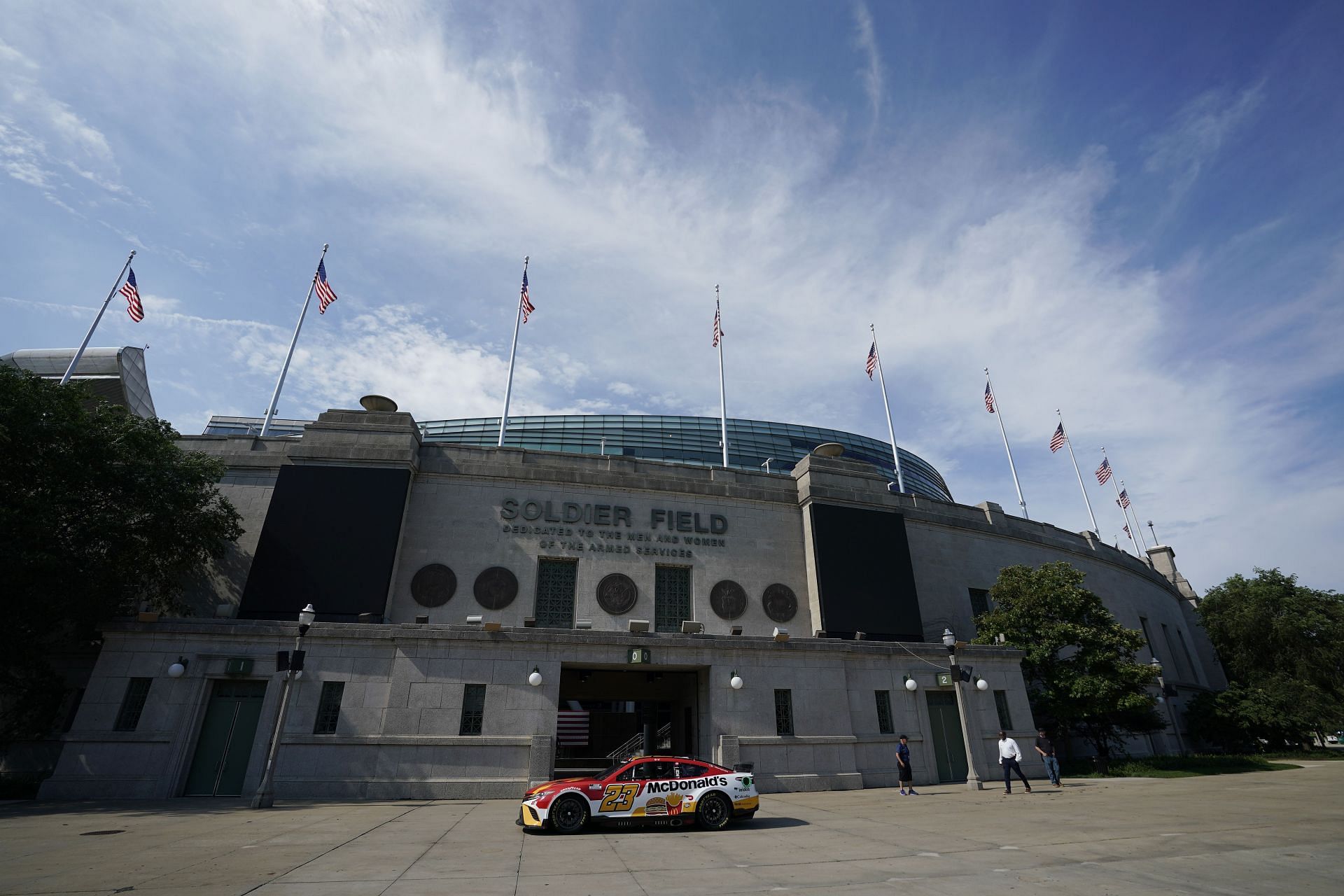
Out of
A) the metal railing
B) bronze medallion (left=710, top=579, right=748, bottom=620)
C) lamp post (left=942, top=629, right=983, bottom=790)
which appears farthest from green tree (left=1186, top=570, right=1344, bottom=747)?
the metal railing

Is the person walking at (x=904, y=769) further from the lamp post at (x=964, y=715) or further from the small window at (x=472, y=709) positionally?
the small window at (x=472, y=709)

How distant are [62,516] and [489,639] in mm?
14750

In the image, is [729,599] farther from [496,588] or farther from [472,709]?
[472,709]

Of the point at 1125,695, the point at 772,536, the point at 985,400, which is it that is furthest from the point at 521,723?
the point at 985,400

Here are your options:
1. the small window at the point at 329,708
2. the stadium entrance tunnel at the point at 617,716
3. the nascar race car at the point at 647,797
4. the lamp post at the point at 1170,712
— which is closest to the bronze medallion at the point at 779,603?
the stadium entrance tunnel at the point at 617,716

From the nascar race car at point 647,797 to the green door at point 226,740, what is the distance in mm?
12709

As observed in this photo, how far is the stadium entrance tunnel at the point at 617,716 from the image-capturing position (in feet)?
94.6

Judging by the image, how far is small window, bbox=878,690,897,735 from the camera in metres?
24.9

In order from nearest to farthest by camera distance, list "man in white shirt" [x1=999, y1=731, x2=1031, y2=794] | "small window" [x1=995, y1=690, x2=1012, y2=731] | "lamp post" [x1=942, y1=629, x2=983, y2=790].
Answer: "man in white shirt" [x1=999, y1=731, x2=1031, y2=794] → "lamp post" [x1=942, y1=629, x2=983, y2=790] → "small window" [x1=995, y1=690, x2=1012, y2=731]

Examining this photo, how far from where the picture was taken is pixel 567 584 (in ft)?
95.5

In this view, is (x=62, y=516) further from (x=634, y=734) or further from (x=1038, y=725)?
(x=1038, y=725)

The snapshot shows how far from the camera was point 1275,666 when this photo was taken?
41.7 m

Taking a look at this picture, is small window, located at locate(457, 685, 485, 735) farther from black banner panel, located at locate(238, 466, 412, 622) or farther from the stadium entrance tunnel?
the stadium entrance tunnel

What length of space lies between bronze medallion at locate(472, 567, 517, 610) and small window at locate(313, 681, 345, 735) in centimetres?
688
